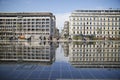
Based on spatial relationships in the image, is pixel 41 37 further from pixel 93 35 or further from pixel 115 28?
pixel 115 28

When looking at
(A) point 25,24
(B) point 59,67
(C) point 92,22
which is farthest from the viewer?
(A) point 25,24

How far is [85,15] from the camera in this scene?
3137 inches

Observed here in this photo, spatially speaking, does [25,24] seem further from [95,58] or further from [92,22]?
[95,58]

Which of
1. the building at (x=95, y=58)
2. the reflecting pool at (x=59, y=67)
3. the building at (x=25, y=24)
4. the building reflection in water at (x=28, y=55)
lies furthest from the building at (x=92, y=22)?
the reflecting pool at (x=59, y=67)

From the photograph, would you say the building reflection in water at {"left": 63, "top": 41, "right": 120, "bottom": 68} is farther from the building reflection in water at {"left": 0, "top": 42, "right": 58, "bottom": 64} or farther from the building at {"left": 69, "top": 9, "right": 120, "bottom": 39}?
the building at {"left": 69, "top": 9, "right": 120, "bottom": 39}

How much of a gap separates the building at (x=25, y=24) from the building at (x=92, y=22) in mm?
11030

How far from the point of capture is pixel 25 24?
85.9 m

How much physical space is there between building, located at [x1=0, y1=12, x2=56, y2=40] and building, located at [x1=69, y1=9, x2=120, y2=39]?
11.0 metres

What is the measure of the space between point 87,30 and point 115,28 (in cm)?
1074

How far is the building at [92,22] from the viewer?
79.5 meters

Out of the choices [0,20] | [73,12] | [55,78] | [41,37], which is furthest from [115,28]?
[55,78]

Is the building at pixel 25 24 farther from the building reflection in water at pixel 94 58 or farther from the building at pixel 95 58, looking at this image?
the building at pixel 95 58

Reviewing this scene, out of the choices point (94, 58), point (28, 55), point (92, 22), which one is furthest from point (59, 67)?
point (92, 22)

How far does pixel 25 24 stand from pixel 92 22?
86.0ft
